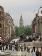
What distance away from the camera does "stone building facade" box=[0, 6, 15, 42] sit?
5.78m

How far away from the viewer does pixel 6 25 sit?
6141 millimetres

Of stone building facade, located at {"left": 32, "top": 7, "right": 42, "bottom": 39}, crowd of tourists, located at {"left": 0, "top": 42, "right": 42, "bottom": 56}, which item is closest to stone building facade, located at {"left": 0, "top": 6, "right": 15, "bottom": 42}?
stone building facade, located at {"left": 32, "top": 7, "right": 42, "bottom": 39}

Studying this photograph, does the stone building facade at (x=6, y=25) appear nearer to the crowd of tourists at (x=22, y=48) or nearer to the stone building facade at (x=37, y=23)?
the stone building facade at (x=37, y=23)

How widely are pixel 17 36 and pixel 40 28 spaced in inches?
18.2

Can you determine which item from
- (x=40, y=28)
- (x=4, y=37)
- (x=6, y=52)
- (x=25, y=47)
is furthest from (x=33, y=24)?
(x=6, y=52)

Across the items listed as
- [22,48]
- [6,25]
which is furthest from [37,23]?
[22,48]

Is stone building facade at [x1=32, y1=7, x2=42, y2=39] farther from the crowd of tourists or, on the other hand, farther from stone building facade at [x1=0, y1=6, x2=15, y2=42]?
the crowd of tourists

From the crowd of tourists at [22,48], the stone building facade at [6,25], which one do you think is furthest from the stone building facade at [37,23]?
the crowd of tourists at [22,48]

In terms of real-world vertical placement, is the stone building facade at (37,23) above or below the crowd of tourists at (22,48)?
above

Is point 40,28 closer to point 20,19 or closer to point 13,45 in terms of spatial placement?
point 20,19

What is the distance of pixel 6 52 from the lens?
450cm

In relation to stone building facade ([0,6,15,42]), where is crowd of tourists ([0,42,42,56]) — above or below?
below

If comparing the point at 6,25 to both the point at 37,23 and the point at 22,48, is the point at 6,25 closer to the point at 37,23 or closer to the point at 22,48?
the point at 37,23

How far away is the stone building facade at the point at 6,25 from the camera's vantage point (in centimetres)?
578
